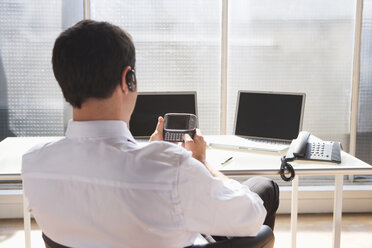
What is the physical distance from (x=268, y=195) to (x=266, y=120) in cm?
67

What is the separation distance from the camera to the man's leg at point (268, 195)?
65.6 inches

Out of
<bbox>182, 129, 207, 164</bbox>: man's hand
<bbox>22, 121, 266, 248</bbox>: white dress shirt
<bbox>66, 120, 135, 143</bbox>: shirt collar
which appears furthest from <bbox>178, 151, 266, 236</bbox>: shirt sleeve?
<bbox>182, 129, 207, 164</bbox>: man's hand

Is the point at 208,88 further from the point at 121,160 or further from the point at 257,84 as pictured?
the point at 121,160

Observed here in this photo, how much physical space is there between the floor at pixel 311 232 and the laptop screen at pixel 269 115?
820mm

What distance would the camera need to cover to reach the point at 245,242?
108 cm

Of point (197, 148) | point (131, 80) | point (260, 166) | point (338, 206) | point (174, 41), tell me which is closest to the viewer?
point (131, 80)

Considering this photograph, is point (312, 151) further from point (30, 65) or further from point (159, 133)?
point (30, 65)

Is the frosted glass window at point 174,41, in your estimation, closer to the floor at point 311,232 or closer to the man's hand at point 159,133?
the floor at point 311,232

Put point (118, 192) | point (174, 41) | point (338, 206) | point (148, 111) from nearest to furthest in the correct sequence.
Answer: point (118, 192), point (338, 206), point (148, 111), point (174, 41)

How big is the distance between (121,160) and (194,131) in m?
0.95

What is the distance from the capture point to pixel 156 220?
910 millimetres

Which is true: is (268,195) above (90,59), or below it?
below

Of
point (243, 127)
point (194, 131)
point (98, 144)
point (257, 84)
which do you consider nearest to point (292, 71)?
point (257, 84)

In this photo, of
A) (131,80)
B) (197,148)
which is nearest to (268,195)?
(197,148)
